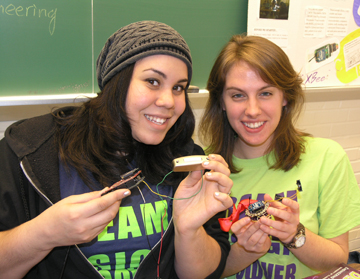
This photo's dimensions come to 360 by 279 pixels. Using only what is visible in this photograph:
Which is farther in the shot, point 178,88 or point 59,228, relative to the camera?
point 178,88

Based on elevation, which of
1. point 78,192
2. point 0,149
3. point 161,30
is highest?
point 161,30

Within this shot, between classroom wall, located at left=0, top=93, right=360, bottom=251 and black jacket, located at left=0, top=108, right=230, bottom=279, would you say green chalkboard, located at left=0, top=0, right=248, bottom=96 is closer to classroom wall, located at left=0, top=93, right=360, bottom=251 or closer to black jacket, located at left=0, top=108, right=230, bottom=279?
black jacket, located at left=0, top=108, right=230, bottom=279

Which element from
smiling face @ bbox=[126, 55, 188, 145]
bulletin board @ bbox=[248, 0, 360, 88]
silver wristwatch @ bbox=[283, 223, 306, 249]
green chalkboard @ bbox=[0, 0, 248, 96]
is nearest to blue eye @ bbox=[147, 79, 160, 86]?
smiling face @ bbox=[126, 55, 188, 145]

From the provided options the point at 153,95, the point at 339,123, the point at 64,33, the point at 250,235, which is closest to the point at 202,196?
the point at 250,235

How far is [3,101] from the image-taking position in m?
1.42

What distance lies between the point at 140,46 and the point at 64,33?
598mm

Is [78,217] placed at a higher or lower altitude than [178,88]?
lower

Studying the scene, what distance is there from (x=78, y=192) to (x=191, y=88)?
978mm

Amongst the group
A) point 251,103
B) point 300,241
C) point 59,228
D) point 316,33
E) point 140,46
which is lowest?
point 300,241

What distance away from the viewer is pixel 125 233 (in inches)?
44.6

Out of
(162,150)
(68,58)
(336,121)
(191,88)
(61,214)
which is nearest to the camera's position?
(61,214)

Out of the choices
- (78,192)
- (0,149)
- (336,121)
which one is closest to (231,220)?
(78,192)

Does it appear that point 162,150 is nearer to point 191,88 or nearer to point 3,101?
point 191,88

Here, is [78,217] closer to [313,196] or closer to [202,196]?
[202,196]
